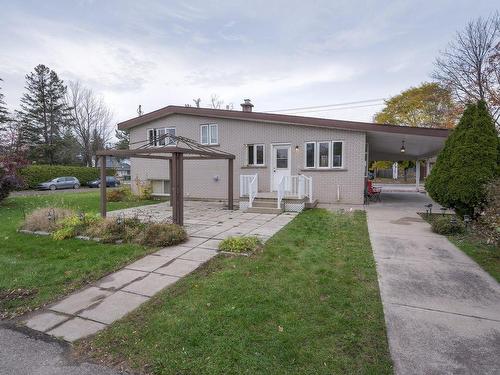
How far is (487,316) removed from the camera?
3.13 metres

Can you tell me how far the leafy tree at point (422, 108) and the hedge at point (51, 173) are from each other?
30909mm

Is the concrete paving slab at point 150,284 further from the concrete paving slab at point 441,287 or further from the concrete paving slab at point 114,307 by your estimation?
the concrete paving slab at point 441,287

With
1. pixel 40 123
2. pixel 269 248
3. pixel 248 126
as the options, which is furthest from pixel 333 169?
pixel 40 123

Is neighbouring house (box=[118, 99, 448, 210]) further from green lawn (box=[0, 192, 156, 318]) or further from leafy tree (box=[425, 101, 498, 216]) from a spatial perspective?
green lawn (box=[0, 192, 156, 318])

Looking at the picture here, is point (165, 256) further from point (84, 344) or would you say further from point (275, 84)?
point (275, 84)

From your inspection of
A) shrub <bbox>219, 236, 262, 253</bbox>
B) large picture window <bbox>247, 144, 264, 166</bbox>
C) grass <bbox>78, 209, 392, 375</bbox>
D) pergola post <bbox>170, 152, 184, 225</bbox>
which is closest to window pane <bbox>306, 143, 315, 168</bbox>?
large picture window <bbox>247, 144, 264, 166</bbox>

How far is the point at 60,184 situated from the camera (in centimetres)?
2552

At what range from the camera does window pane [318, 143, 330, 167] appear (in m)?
11.9

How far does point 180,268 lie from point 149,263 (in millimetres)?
A: 644

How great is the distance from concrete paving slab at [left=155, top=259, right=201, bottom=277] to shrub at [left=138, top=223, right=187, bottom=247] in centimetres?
97

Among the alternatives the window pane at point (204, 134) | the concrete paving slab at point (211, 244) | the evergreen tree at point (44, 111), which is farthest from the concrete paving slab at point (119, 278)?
the evergreen tree at point (44, 111)

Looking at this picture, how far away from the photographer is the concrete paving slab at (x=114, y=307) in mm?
3158

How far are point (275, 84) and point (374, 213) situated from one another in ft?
36.6

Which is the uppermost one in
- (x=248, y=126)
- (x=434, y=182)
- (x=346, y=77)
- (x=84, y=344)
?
(x=346, y=77)
